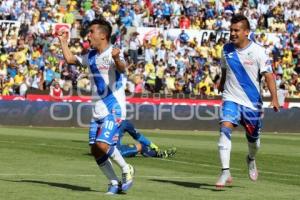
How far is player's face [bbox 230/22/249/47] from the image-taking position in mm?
13445

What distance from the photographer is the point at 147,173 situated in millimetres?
15328

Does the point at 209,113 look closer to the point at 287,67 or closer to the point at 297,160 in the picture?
the point at 287,67

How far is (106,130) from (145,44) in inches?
1086

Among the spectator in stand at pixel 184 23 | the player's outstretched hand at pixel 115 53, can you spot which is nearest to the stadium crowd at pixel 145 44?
the spectator in stand at pixel 184 23

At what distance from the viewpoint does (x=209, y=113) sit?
35.2 meters

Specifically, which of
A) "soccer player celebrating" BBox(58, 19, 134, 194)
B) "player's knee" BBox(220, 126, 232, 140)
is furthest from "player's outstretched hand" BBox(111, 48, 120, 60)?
"player's knee" BBox(220, 126, 232, 140)

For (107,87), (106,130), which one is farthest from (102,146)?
(107,87)

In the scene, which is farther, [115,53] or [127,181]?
[127,181]

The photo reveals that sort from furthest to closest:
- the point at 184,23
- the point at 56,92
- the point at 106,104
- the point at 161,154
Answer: the point at 184,23
the point at 56,92
the point at 161,154
the point at 106,104

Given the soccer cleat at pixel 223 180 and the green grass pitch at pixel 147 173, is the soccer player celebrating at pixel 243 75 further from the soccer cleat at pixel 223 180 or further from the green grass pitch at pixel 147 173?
the green grass pitch at pixel 147 173

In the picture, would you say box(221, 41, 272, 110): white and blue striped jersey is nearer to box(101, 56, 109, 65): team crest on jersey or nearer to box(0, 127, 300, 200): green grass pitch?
box(0, 127, 300, 200): green grass pitch

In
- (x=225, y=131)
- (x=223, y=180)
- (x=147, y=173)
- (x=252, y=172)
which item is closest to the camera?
(x=223, y=180)

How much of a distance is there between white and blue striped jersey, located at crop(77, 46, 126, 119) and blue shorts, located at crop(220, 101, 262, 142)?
1889 mm

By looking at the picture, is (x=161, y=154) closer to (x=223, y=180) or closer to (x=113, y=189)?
(x=223, y=180)
